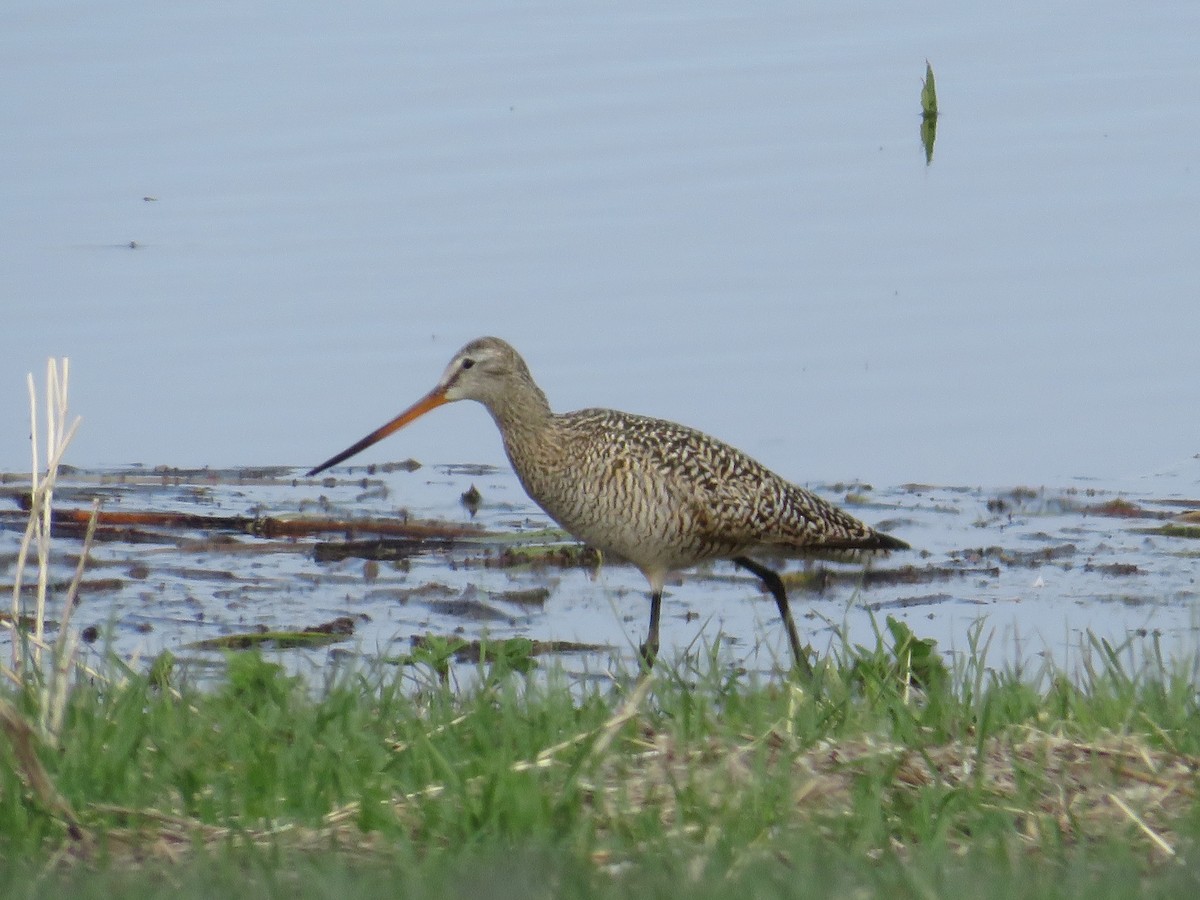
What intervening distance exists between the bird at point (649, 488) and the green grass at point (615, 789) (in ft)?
6.94

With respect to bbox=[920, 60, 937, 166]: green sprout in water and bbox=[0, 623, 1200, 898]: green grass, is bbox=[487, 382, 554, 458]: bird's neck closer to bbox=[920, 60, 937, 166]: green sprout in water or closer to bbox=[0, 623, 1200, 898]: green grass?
bbox=[0, 623, 1200, 898]: green grass

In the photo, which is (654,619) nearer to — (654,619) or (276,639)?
(654,619)

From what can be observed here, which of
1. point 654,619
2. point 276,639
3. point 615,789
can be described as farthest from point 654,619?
point 615,789

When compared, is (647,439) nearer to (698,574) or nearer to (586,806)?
(698,574)

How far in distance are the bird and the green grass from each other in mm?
2116

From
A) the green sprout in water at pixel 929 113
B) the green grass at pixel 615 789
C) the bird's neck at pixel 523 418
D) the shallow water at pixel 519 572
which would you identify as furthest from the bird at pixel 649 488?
the green sprout in water at pixel 929 113

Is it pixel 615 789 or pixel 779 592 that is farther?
pixel 779 592

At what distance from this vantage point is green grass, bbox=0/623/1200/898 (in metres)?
3.80

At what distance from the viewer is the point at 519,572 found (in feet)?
27.6

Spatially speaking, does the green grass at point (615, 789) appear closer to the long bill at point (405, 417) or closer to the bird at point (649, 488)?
the bird at point (649, 488)

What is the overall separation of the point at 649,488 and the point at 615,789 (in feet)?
10.2

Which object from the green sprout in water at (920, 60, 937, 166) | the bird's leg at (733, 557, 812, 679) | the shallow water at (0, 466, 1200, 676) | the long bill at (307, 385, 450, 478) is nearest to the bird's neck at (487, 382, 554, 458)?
the long bill at (307, 385, 450, 478)

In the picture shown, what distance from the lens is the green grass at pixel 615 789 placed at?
380 centimetres

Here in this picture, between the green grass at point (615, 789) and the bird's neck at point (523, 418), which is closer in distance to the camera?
the green grass at point (615, 789)
